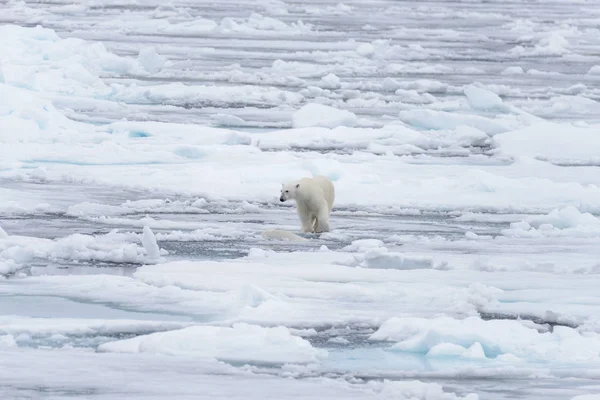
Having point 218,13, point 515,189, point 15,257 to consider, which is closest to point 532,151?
point 515,189

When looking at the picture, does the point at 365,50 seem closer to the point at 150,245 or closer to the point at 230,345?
the point at 150,245

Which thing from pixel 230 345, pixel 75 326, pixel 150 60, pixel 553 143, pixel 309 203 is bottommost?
pixel 230 345

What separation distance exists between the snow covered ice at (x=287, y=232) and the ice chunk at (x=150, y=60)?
33 mm

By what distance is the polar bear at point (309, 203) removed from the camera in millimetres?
7449

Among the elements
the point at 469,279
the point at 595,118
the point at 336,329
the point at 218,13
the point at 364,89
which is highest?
the point at 218,13

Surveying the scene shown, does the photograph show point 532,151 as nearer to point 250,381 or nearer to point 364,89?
point 364,89

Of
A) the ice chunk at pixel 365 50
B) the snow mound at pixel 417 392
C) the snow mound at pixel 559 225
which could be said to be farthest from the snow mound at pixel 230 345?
the ice chunk at pixel 365 50

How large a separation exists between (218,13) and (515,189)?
867 inches

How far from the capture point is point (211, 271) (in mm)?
6027

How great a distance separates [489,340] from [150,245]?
2.18 metres

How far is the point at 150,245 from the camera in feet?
20.8

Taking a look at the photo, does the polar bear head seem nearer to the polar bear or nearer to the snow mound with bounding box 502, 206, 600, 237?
the polar bear

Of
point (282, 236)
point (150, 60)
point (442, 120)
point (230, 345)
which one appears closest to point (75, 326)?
point (230, 345)

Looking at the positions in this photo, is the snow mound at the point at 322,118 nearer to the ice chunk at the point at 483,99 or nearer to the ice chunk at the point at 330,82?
the ice chunk at the point at 483,99
